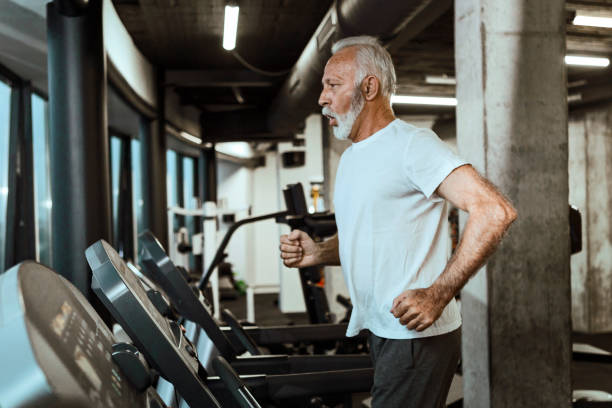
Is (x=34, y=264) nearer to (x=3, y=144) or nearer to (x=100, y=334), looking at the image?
(x=100, y=334)

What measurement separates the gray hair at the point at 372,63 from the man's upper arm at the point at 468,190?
366mm

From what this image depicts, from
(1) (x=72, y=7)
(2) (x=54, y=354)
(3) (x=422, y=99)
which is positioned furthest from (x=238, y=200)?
(2) (x=54, y=354)

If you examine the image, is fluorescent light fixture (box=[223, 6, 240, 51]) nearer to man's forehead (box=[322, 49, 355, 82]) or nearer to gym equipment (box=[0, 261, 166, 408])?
man's forehead (box=[322, 49, 355, 82])

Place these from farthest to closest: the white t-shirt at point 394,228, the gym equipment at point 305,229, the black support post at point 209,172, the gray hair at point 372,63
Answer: the black support post at point 209,172 → the gym equipment at point 305,229 → the gray hair at point 372,63 → the white t-shirt at point 394,228

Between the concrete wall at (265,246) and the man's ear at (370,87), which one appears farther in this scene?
the concrete wall at (265,246)

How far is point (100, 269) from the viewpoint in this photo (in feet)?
2.65

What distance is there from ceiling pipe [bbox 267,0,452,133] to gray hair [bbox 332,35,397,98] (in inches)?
57.5

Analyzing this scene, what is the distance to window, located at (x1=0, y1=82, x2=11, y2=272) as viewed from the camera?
4781mm

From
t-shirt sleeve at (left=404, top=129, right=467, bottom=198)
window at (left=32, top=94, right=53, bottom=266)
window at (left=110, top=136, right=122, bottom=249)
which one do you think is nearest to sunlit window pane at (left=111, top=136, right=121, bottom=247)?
window at (left=110, top=136, right=122, bottom=249)

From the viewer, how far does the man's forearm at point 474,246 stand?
118cm

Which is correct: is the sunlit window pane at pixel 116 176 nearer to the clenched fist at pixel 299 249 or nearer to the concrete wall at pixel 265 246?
the concrete wall at pixel 265 246

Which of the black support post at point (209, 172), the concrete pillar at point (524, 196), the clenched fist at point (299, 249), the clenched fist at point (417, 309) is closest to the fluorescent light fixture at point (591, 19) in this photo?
the concrete pillar at point (524, 196)

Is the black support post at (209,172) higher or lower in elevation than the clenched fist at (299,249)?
higher

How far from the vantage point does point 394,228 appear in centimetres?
137
